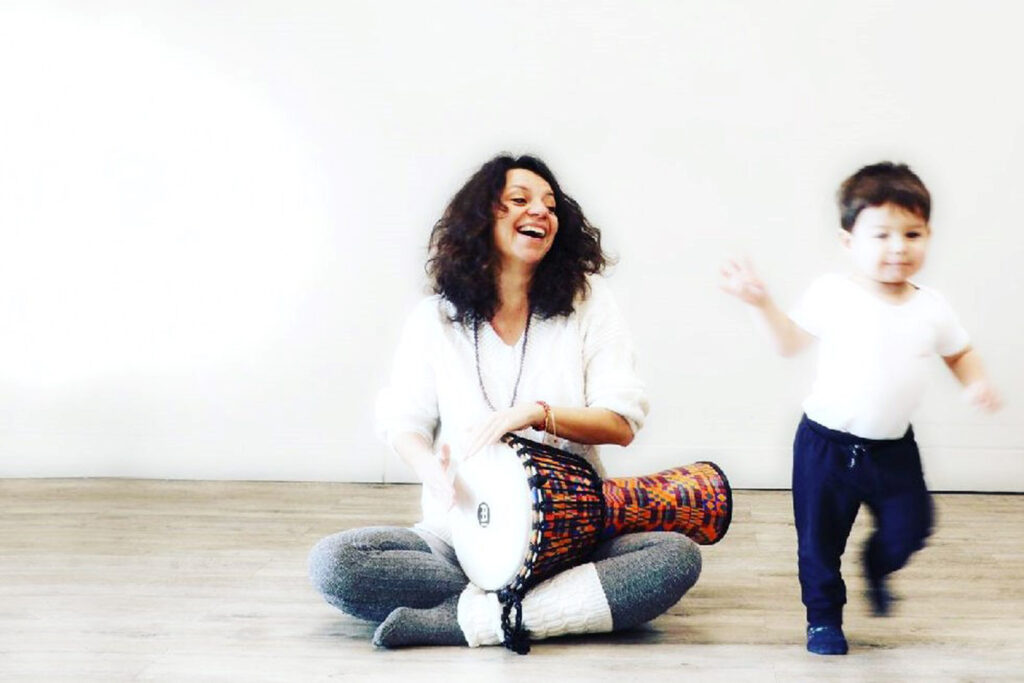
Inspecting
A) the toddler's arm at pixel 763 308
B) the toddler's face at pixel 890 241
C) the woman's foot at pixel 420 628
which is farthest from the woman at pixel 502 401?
the toddler's face at pixel 890 241

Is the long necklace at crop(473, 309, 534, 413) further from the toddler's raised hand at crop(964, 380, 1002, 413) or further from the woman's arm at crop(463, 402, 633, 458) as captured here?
the toddler's raised hand at crop(964, 380, 1002, 413)

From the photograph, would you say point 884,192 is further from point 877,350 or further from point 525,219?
point 525,219

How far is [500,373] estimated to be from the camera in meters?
2.55

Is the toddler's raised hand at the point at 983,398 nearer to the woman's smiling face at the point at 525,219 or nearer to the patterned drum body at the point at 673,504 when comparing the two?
the patterned drum body at the point at 673,504

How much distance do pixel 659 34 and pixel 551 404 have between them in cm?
206

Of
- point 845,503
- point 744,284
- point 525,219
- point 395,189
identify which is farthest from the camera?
point 395,189

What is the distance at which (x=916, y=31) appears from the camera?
13.3 feet

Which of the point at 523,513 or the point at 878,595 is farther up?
the point at 523,513

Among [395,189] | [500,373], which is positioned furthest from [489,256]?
[395,189]

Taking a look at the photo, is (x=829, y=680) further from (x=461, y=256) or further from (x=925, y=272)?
(x=925, y=272)

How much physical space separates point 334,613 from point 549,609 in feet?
1.71

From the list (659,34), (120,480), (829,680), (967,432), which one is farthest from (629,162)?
(829,680)

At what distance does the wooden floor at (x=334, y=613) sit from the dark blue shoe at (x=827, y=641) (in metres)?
0.04

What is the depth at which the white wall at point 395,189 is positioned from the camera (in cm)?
411
